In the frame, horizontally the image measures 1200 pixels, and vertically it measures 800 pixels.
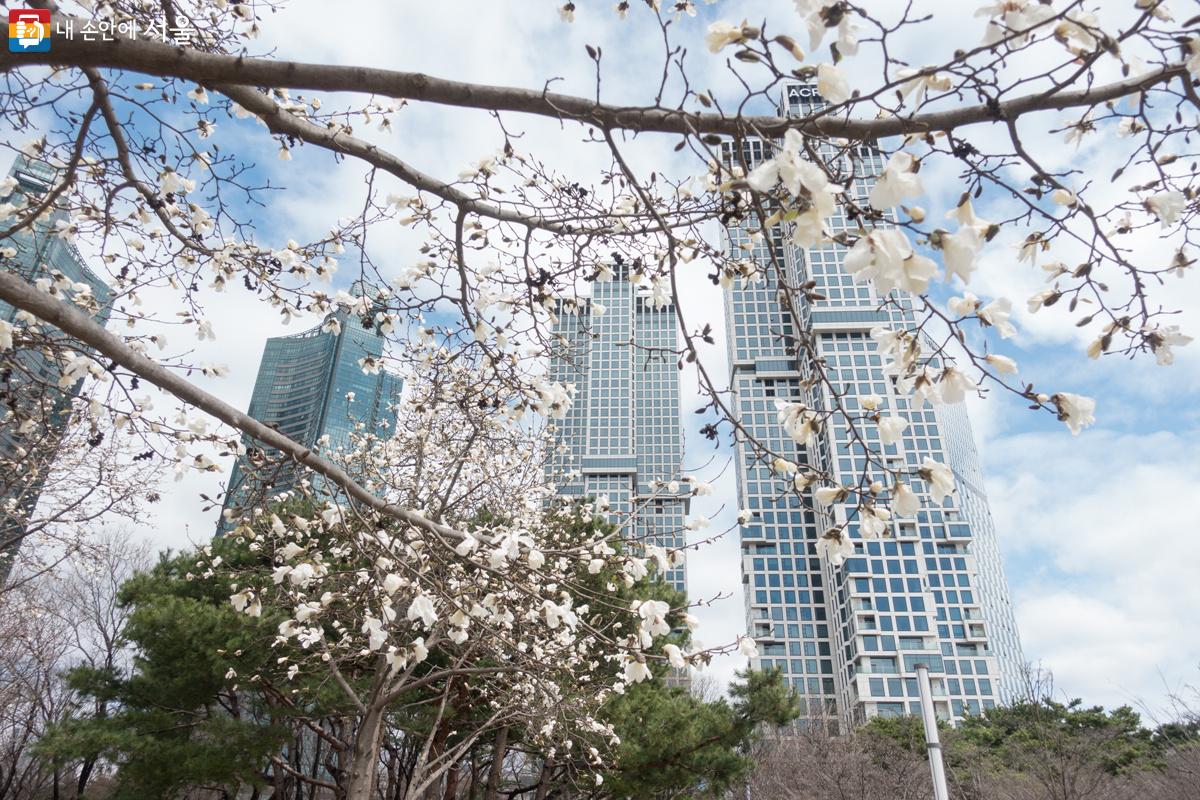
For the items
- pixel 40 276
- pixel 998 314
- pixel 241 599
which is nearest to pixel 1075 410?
pixel 998 314

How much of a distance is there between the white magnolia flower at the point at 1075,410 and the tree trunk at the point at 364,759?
18.4ft

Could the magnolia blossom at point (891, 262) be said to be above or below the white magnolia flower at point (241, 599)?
above

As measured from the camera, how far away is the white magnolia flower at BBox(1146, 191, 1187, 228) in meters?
1.66

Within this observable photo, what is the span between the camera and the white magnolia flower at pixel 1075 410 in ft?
5.01

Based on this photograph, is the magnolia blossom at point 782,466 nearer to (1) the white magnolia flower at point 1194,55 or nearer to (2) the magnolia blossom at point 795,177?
(2) the magnolia blossom at point 795,177

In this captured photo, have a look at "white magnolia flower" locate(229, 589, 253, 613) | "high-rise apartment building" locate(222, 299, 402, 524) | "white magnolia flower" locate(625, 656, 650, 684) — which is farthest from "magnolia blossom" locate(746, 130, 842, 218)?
"high-rise apartment building" locate(222, 299, 402, 524)

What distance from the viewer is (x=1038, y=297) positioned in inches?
68.2

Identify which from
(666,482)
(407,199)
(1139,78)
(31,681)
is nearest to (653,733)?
(666,482)

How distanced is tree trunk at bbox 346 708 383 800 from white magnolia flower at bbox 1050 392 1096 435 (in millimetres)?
5619

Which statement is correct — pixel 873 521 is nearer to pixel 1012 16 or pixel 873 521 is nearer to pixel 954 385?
pixel 954 385

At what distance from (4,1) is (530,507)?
6097mm

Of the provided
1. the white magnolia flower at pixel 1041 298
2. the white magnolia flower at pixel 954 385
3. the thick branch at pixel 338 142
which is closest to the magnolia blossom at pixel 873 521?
the white magnolia flower at pixel 954 385

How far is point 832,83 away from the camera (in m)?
1.28

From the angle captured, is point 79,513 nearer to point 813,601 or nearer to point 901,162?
point 901,162
